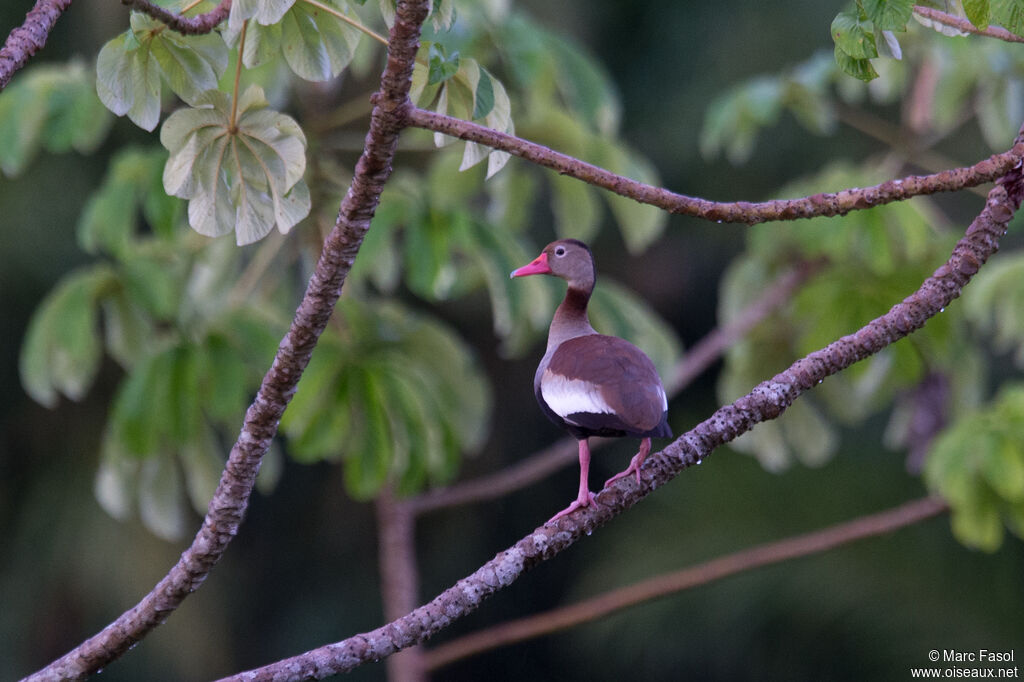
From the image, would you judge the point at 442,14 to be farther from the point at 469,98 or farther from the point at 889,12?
the point at 889,12

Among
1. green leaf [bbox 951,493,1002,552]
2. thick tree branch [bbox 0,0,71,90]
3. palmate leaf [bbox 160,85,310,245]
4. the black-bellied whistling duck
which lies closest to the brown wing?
the black-bellied whistling duck

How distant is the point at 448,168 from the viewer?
3.88 meters

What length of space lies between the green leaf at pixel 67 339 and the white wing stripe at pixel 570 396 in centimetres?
197

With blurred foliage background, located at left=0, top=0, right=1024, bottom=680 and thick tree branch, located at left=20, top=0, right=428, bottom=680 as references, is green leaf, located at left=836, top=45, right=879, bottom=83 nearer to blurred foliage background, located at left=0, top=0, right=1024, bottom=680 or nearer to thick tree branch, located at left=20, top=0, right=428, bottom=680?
thick tree branch, located at left=20, top=0, right=428, bottom=680

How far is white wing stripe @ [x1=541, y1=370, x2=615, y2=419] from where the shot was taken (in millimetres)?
1427

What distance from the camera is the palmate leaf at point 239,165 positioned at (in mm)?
1585

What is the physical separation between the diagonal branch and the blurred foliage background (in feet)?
4.80

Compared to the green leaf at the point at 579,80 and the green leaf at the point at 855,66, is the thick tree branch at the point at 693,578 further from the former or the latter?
the green leaf at the point at 855,66

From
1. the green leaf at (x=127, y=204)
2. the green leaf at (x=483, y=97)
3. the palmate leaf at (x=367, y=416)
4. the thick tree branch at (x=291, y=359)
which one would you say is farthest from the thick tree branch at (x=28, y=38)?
the palmate leaf at (x=367, y=416)

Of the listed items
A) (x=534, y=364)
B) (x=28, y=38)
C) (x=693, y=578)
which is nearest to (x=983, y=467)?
(x=693, y=578)

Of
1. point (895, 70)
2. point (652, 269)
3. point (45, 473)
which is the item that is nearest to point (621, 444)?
point (652, 269)

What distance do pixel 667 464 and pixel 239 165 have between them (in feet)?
2.53

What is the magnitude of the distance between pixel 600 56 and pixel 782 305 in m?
3.89

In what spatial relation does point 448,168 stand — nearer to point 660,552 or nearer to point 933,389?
point 933,389
